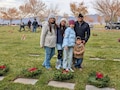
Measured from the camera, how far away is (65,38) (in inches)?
249

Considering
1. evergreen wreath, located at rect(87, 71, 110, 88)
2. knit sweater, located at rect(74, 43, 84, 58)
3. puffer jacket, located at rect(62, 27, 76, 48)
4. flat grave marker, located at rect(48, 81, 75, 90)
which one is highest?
puffer jacket, located at rect(62, 27, 76, 48)

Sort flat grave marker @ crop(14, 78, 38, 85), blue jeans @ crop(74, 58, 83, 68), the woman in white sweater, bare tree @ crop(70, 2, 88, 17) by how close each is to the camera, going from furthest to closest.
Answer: bare tree @ crop(70, 2, 88, 17) → blue jeans @ crop(74, 58, 83, 68) → the woman in white sweater → flat grave marker @ crop(14, 78, 38, 85)

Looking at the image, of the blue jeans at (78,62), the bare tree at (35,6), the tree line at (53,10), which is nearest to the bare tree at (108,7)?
the tree line at (53,10)

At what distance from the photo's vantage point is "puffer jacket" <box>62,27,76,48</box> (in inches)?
247

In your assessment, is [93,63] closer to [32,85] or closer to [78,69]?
[78,69]

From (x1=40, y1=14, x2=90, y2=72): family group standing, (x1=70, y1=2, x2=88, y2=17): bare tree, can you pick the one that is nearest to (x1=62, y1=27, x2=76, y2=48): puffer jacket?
(x1=40, y1=14, x2=90, y2=72): family group standing

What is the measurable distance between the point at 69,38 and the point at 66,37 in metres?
0.09

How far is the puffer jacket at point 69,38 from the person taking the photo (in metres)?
6.27

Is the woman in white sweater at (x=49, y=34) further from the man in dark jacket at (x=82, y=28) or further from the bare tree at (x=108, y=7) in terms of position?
the bare tree at (x=108, y=7)

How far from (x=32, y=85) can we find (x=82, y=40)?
2071 mm

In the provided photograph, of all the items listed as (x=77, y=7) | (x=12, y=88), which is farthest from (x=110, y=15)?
(x=12, y=88)

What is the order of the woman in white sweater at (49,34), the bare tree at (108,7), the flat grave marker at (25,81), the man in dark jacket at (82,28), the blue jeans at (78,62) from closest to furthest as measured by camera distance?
1. the flat grave marker at (25,81)
2. the woman in white sweater at (49,34)
3. the man in dark jacket at (82,28)
4. the blue jeans at (78,62)
5. the bare tree at (108,7)

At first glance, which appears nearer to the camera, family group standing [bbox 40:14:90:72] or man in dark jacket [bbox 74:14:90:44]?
family group standing [bbox 40:14:90:72]

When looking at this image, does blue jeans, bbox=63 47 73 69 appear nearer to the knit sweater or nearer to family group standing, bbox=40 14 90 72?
family group standing, bbox=40 14 90 72
